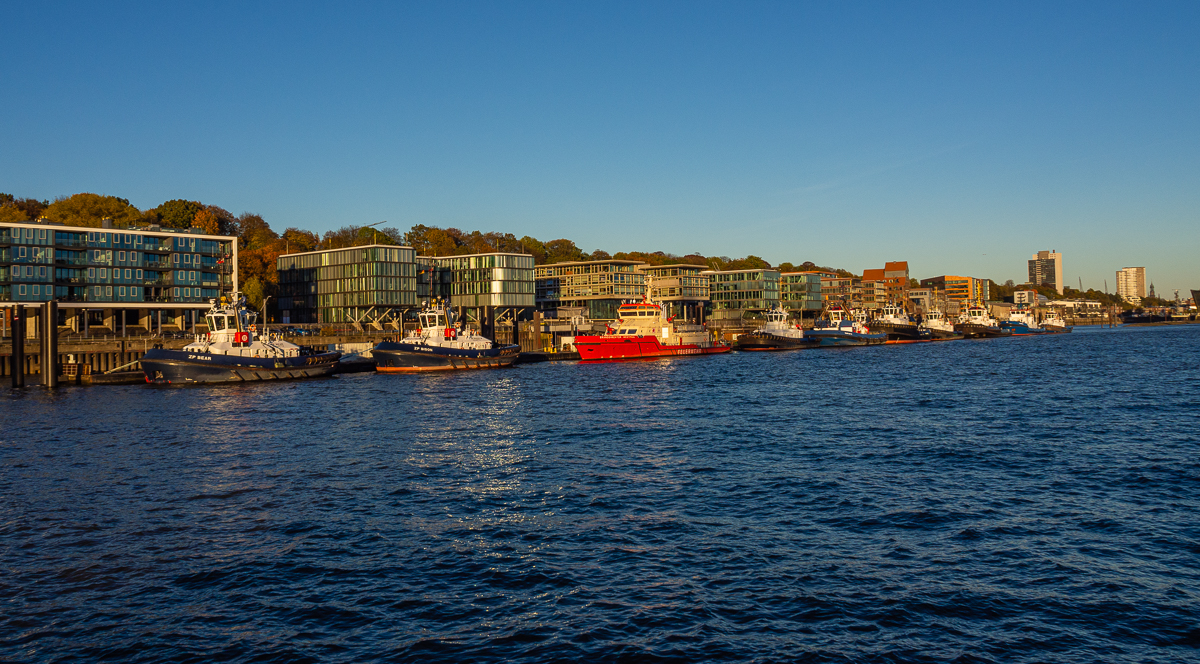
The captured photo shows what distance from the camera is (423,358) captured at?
8425 centimetres

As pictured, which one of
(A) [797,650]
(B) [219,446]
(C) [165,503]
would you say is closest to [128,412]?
(B) [219,446]

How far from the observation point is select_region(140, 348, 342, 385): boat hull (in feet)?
219

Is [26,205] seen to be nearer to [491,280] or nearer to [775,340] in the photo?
[491,280]

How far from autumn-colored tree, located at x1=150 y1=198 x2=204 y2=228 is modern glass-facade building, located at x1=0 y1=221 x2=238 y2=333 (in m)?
24.7

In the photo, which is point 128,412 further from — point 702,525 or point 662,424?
point 702,525

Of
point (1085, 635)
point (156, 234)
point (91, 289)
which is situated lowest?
point (1085, 635)

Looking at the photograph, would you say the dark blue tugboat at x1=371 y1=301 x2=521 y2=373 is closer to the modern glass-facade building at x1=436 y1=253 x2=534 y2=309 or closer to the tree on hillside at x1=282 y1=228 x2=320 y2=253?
the modern glass-facade building at x1=436 y1=253 x2=534 y2=309

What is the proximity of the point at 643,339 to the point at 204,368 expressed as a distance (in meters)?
54.3

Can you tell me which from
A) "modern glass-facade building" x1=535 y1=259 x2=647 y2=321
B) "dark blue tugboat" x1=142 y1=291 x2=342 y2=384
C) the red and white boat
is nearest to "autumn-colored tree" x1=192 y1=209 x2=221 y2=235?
"dark blue tugboat" x1=142 y1=291 x2=342 y2=384

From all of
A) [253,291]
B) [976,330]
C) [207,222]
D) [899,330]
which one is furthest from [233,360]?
[976,330]

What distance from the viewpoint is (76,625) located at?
14.6m

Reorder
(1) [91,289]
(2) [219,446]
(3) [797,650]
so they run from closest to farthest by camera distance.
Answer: (3) [797,650] < (2) [219,446] < (1) [91,289]

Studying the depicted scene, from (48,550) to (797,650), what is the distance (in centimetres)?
1744

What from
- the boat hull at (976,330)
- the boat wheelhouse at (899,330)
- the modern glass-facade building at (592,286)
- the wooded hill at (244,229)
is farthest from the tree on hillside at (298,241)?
the boat hull at (976,330)
